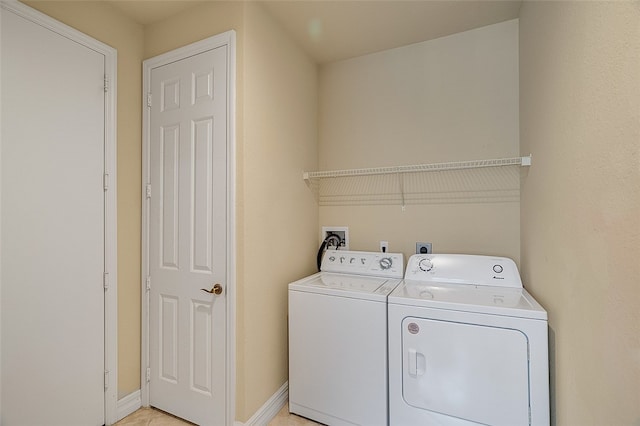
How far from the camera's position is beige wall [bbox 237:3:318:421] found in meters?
1.70

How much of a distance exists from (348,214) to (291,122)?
0.87 meters

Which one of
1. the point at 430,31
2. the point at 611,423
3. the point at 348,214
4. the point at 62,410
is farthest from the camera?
the point at 348,214

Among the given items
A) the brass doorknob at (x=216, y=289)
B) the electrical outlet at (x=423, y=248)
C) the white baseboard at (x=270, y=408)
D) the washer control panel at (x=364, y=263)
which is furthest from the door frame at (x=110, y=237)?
the electrical outlet at (x=423, y=248)

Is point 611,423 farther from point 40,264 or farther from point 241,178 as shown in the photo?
point 40,264

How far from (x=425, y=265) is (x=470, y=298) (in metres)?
0.45

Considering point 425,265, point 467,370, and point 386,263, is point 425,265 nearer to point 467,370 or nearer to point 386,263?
point 386,263

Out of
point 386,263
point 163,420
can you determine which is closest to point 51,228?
point 163,420

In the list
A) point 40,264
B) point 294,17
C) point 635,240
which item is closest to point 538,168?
point 635,240

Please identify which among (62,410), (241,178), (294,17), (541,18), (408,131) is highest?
(294,17)

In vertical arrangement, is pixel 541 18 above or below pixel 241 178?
above

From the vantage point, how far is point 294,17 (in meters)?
1.92

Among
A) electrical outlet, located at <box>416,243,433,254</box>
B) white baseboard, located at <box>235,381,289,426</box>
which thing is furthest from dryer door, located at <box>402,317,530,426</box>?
white baseboard, located at <box>235,381,289,426</box>

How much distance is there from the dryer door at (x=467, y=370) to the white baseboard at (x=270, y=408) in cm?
87

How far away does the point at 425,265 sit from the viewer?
1959mm
